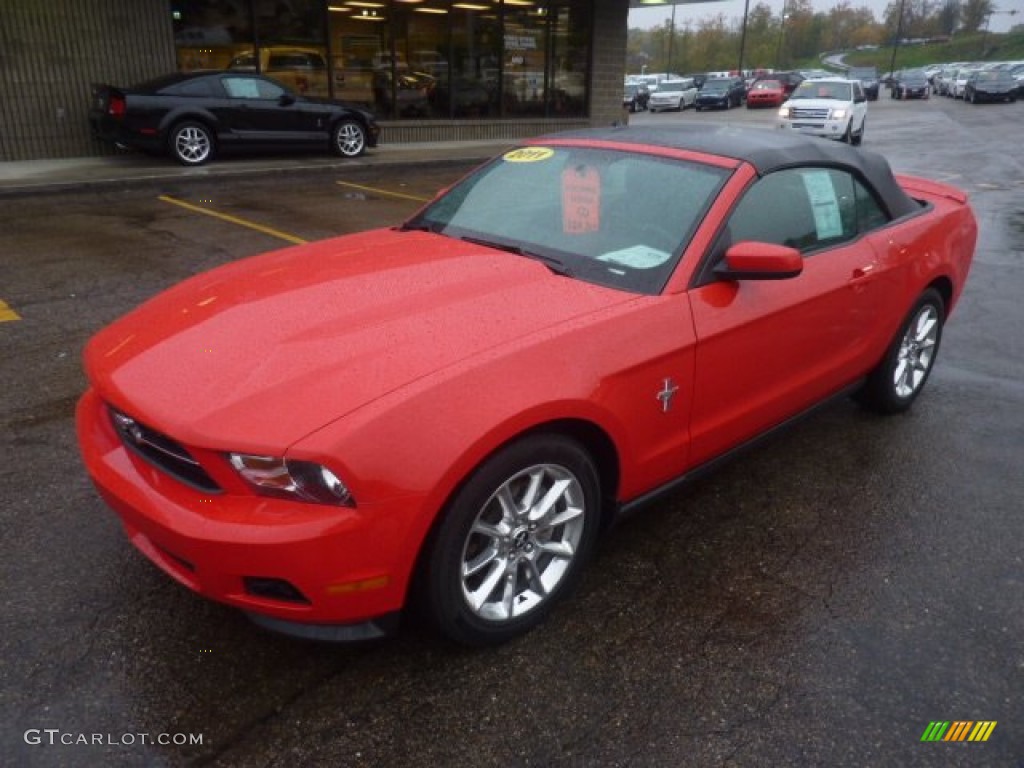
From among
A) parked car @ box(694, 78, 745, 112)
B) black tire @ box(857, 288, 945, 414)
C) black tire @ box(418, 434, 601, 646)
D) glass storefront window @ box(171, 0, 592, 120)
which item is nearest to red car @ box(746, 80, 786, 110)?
parked car @ box(694, 78, 745, 112)

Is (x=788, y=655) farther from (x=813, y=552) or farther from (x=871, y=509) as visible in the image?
(x=871, y=509)

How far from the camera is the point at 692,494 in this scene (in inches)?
145

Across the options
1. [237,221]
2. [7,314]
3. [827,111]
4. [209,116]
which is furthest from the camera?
[827,111]

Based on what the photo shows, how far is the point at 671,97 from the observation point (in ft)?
145

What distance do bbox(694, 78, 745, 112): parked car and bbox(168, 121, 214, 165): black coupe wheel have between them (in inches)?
1412

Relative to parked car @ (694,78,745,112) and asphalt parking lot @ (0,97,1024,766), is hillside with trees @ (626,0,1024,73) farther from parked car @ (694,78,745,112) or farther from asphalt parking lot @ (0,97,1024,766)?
asphalt parking lot @ (0,97,1024,766)

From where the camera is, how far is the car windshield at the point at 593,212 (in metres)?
3.08

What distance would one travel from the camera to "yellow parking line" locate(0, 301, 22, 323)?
19.0 ft

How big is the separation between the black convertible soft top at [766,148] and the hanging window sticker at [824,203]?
0.21 ft

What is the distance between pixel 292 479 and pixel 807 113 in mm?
22532

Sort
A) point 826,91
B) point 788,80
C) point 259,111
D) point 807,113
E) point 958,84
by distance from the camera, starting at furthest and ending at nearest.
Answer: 1. point 788,80
2. point 958,84
3. point 826,91
4. point 807,113
5. point 259,111

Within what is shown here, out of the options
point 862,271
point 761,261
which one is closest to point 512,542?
point 761,261

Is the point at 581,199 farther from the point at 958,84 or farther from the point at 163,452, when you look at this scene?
the point at 958,84

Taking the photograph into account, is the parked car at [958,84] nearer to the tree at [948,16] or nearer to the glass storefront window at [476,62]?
the glass storefront window at [476,62]
